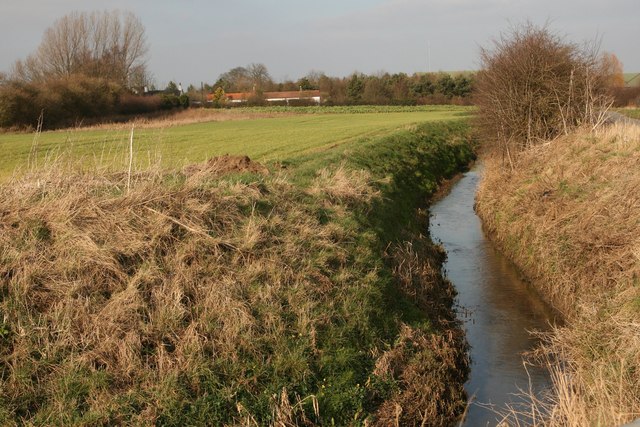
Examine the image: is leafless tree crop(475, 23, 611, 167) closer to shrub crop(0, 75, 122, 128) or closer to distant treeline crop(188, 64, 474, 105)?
shrub crop(0, 75, 122, 128)

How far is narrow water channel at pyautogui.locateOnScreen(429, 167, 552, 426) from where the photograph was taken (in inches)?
358

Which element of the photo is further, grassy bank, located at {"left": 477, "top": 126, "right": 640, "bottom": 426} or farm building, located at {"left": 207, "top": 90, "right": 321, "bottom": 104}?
farm building, located at {"left": 207, "top": 90, "right": 321, "bottom": 104}

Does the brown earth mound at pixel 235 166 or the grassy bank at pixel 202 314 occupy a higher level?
the brown earth mound at pixel 235 166

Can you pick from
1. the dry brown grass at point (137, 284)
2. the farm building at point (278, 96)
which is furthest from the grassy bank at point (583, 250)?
the farm building at point (278, 96)

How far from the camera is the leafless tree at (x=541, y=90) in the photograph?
2200cm

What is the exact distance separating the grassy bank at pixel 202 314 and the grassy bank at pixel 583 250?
1.88 metres

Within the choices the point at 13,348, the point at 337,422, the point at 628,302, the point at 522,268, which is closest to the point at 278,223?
the point at 337,422

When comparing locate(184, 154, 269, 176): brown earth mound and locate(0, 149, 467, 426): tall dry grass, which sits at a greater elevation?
locate(184, 154, 269, 176): brown earth mound

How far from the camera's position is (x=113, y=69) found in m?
85.8

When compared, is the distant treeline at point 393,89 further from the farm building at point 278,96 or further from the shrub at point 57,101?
the shrub at point 57,101

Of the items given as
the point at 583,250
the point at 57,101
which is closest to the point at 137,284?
the point at 583,250

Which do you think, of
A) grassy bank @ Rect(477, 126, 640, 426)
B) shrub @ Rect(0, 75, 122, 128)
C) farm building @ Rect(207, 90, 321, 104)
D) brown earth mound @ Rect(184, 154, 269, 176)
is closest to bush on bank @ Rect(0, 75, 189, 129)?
shrub @ Rect(0, 75, 122, 128)

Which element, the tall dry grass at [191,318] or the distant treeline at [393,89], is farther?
the distant treeline at [393,89]

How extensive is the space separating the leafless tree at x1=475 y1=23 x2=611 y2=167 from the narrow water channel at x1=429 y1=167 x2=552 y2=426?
4560mm
